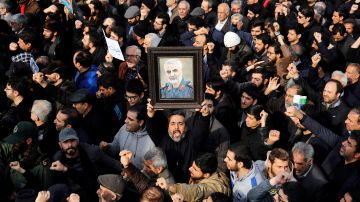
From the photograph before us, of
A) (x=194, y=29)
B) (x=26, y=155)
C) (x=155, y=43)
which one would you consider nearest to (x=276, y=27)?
(x=194, y=29)

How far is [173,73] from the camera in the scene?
520 cm

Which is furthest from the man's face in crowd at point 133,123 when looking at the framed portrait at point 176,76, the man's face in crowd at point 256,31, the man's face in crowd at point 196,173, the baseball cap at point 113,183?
the man's face in crowd at point 256,31

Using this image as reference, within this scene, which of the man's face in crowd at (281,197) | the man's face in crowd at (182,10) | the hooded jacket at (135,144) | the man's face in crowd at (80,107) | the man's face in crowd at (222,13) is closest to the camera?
the man's face in crowd at (281,197)

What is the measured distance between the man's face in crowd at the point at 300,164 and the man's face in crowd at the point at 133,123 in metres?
1.68

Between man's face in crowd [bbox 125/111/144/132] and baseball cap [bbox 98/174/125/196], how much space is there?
1270mm

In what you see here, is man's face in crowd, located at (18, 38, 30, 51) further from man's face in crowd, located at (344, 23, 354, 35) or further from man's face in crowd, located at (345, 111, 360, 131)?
man's face in crowd, located at (344, 23, 354, 35)

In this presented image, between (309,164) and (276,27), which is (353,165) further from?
(276,27)

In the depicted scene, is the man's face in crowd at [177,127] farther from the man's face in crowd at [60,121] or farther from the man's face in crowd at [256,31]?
the man's face in crowd at [256,31]

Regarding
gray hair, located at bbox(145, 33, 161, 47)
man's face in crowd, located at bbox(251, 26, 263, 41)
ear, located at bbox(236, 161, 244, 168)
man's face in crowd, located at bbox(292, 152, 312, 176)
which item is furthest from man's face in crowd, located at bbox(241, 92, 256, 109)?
man's face in crowd, located at bbox(251, 26, 263, 41)

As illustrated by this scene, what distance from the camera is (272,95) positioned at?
7.19 m

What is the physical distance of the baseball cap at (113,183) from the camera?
15.0 ft

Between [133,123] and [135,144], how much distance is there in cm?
23

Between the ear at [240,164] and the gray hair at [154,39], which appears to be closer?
the ear at [240,164]

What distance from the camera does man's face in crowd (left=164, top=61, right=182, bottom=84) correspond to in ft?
17.1
